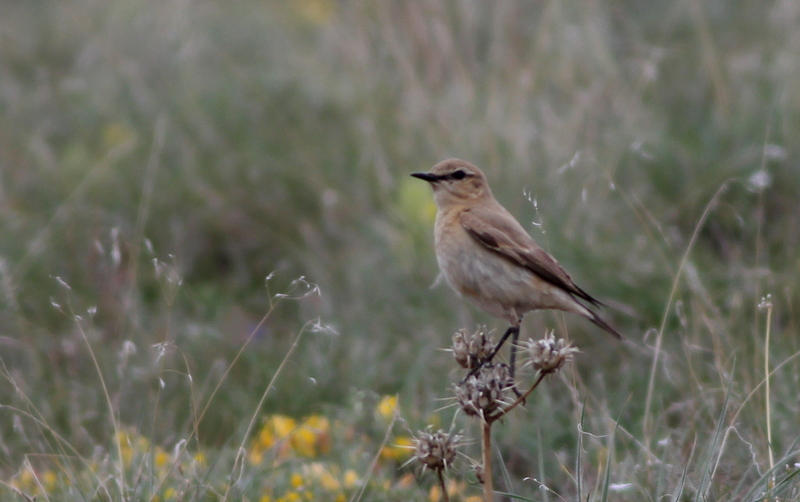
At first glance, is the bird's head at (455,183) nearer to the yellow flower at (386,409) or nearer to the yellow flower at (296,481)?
the yellow flower at (386,409)

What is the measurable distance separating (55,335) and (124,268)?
2.44 ft

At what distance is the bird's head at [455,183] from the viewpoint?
13.3 feet

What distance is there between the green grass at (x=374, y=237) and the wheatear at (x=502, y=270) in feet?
1.12

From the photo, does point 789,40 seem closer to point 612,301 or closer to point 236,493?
point 612,301

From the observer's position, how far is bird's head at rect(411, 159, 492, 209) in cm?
405

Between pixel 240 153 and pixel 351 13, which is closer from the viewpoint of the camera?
pixel 240 153

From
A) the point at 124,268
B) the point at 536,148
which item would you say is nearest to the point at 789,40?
the point at 536,148

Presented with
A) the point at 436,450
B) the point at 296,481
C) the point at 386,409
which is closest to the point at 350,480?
the point at 296,481

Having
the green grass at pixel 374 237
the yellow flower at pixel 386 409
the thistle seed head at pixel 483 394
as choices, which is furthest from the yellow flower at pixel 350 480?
the thistle seed head at pixel 483 394

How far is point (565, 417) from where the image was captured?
13.2 feet

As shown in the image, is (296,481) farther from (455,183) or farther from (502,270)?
(455,183)

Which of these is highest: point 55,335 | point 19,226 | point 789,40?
point 789,40

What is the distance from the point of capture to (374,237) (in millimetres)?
5723

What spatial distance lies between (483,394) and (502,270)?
49.6 inches
